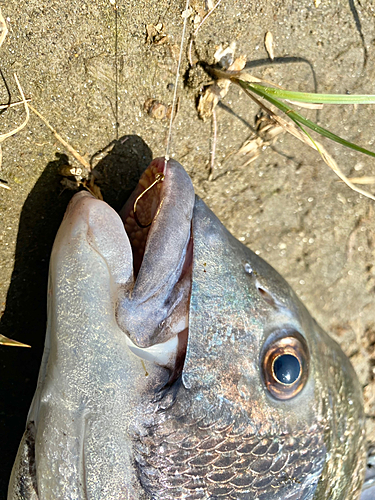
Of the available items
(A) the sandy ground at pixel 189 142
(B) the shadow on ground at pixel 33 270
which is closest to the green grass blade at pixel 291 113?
(A) the sandy ground at pixel 189 142

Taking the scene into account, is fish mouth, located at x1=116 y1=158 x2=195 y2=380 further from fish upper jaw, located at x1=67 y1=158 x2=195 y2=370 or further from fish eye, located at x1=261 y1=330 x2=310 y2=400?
fish eye, located at x1=261 y1=330 x2=310 y2=400

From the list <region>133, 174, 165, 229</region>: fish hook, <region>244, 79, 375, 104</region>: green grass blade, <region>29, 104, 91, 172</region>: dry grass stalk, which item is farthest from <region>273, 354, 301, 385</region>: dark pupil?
<region>29, 104, 91, 172</region>: dry grass stalk

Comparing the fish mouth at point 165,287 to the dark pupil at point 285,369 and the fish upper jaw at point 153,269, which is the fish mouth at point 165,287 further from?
the dark pupil at point 285,369

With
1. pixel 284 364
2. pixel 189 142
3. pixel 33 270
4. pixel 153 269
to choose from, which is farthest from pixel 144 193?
pixel 284 364

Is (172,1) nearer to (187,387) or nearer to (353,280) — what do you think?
(187,387)

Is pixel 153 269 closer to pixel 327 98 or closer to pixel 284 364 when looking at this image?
pixel 284 364
